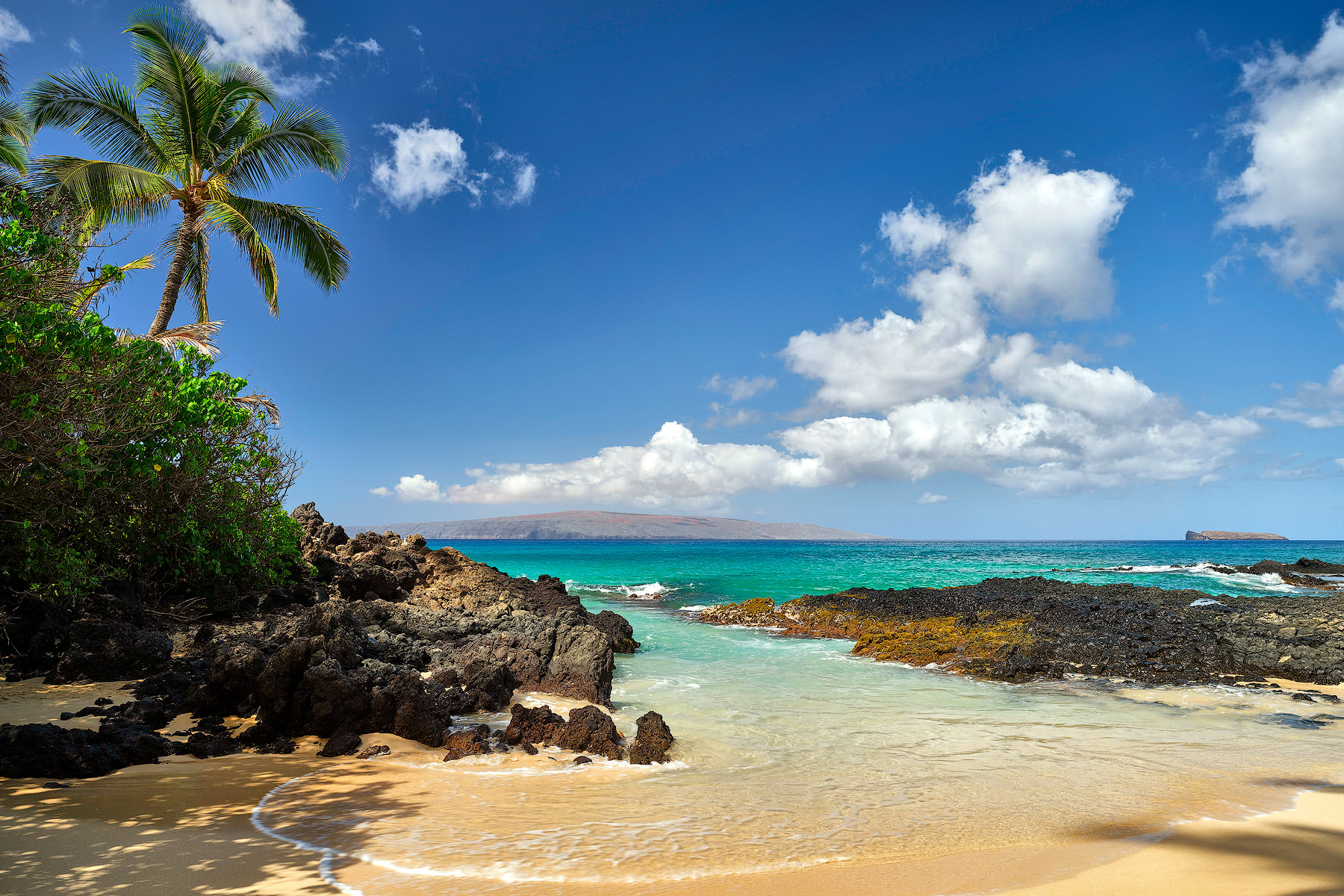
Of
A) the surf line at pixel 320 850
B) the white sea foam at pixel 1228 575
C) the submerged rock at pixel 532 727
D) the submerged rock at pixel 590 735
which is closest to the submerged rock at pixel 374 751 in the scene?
the surf line at pixel 320 850

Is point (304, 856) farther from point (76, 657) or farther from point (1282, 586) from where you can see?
point (1282, 586)

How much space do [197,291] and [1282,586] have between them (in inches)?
1974

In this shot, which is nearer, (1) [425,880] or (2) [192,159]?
(1) [425,880]

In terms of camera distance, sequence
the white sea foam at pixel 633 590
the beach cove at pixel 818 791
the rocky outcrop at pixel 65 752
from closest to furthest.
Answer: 1. the beach cove at pixel 818 791
2. the rocky outcrop at pixel 65 752
3. the white sea foam at pixel 633 590

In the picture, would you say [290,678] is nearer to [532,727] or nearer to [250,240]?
[532,727]

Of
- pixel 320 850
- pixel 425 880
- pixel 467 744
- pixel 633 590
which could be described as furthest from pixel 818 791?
pixel 633 590

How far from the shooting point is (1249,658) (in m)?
13.0

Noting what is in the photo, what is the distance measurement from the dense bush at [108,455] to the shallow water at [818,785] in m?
5.14

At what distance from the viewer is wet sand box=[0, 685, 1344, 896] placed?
4.25m

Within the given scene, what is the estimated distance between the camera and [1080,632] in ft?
50.1

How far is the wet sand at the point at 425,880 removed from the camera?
14.0ft

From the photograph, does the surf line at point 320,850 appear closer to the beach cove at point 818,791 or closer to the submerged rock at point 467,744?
the beach cove at point 818,791

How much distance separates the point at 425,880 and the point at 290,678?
163 inches

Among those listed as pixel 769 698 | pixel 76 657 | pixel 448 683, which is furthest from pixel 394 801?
pixel 769 698
